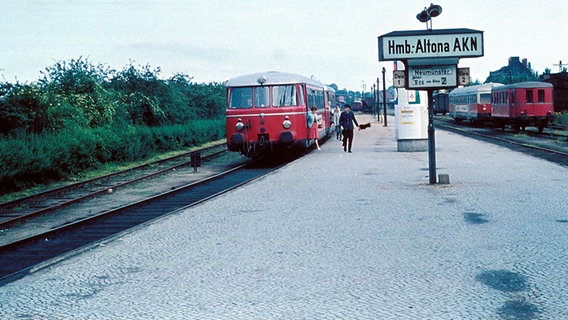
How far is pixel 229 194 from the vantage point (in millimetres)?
13508

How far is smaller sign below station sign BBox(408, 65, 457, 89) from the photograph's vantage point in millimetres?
13609

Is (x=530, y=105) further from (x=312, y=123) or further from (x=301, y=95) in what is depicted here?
(x=301, y=95)

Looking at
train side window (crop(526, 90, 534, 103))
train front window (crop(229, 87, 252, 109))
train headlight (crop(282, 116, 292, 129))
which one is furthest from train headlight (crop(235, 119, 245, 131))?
train side window (crop(526, 90, 534, 103))

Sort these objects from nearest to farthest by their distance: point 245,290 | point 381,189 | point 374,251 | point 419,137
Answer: point 245,290
point 374,251
point 381,189
point 419,137

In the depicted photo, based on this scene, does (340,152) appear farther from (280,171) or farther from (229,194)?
(229,194)

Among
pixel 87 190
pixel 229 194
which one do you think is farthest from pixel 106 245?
pixel 87 190

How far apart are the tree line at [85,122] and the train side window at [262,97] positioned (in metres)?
5.40

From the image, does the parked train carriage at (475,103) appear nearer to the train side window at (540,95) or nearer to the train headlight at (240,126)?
the train side window at (540,95)

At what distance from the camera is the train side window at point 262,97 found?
21969 millimetres

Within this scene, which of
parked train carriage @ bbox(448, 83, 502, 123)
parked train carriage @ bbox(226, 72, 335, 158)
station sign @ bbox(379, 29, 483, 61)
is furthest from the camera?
parked train carriage @ bbox(448, 83, 502, 123)

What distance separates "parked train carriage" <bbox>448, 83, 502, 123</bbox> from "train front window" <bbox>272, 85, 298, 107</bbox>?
26981 millimetres

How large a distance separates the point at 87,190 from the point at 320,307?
480 inches

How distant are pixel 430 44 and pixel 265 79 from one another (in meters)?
9.46

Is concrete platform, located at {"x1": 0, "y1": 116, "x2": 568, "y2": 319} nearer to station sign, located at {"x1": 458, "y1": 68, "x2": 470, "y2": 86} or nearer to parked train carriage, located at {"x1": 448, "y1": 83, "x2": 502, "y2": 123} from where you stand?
station sign, located at {"x1": 458, "y1": 68, "x2": 470, "y2": 86}
